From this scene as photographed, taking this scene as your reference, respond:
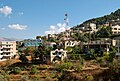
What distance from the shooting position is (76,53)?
172ft

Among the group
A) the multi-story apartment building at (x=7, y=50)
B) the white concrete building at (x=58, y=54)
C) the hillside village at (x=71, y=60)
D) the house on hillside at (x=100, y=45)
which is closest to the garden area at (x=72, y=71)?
the hillside village at (x=71, y=60)

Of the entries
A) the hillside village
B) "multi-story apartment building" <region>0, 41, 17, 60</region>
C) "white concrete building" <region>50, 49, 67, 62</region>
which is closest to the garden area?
the hillside village

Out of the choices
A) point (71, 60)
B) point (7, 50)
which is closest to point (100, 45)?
point (71, 60)

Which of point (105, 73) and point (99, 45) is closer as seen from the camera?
point (105, 73)

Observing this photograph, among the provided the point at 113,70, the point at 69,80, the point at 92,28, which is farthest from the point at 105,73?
the point at 92,28

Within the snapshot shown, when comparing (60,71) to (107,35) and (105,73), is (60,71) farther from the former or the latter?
(107,35)

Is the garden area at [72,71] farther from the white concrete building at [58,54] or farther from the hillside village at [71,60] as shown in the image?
the white concrete building at [58,54]

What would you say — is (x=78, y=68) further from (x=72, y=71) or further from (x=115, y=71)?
(x=115, y=71)

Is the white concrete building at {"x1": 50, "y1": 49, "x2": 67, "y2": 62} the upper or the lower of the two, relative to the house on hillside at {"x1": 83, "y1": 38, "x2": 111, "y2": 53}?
lower

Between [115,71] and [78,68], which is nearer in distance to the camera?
[115,71]

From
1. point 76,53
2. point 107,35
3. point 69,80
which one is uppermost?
point 107,35

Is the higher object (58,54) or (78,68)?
(58,54)

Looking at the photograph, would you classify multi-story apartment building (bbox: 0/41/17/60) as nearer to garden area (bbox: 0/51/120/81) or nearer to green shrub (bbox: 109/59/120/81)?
garden area (bbox: 0/51/120/81)

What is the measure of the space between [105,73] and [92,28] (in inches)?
1998
